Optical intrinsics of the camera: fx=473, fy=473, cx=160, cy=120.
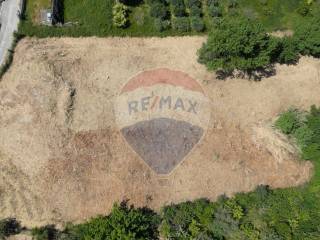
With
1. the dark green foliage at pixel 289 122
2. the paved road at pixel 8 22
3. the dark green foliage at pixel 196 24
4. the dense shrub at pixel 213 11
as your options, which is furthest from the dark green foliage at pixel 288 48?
the paved road at pixel 8 22

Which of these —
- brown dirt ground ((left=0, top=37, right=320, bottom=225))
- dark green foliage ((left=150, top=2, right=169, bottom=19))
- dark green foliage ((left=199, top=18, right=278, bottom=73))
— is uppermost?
dark green foliage ((left=150, top=2, right=169, bottom=19))

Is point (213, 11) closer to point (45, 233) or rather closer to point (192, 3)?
point (192, 3)

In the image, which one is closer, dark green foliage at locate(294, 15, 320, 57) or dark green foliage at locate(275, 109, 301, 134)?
dark green foliage at locate(275, 109, 301, 134)

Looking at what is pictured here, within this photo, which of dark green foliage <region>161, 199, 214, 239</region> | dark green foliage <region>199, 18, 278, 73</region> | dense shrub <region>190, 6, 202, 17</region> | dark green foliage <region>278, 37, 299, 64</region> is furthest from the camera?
dense shrub <region>190, 6, 202, 17</region>

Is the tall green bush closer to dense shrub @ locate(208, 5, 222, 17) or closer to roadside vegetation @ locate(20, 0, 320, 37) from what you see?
roadside vegetation @ locate(20, 0, 320, 37)

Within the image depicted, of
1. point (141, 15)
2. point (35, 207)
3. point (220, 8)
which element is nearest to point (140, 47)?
point (141, 15)

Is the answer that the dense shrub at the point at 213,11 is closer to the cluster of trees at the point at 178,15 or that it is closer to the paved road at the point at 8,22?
the cluster of trees at the point at 178,15

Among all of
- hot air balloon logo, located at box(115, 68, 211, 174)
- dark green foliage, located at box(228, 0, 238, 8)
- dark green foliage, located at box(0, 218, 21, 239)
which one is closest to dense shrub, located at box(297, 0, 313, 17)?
dark green foliage, located at box(228, 0, 238, 8)
